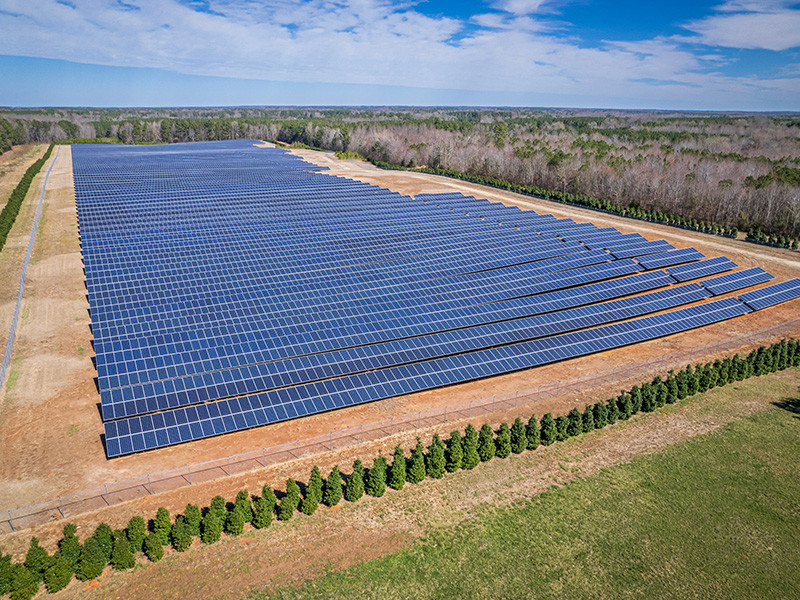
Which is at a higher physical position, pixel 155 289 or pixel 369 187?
pixel 369 187

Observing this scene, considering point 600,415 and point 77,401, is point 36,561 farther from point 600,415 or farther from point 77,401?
point 600,415

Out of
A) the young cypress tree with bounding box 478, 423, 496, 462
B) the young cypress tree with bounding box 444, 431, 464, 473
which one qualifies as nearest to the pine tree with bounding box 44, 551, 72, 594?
the young cypress tree with bounding box 444, 431, 464, 473

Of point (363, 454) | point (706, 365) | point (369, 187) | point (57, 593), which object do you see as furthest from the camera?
point (369, 187)

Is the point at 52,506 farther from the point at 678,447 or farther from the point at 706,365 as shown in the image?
the point at 706,365

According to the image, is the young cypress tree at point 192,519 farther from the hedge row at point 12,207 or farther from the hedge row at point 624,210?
the hedge row at point 624,210

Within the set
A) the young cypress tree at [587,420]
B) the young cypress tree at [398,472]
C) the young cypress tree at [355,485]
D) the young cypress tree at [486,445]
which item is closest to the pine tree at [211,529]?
the young cypress tree at [355,485]

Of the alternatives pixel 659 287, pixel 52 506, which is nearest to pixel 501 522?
pixel 52 506
